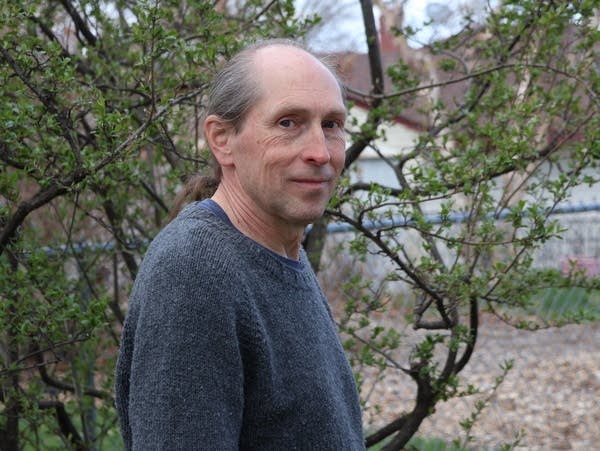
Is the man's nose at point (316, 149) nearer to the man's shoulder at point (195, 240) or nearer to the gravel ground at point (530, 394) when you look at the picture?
the man's shoulder at point (195, 240)

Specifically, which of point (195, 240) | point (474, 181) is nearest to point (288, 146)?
point (195, 240)

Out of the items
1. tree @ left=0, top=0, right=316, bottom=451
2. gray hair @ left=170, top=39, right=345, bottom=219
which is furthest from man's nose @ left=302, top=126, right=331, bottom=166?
tree @ left=0, top=0, right=316, bottom=451

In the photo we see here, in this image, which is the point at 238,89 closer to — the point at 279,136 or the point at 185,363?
the point at 279,136

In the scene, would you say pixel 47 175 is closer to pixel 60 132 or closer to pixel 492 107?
pixel 60 132

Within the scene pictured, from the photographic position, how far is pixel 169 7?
365cm

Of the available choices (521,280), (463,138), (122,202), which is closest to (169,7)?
(122,202)

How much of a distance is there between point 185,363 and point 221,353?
68 millimetres

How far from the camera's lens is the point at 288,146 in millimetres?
1901

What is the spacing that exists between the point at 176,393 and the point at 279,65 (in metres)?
0.71

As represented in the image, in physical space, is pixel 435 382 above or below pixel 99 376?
below

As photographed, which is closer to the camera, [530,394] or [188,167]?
[188,167]

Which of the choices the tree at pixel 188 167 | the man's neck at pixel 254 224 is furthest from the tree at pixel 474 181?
the man's neck at pixel 254 224

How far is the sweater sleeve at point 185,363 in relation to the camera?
166 centimetres

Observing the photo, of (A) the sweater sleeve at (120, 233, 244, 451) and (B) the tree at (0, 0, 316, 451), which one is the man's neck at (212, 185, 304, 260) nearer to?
(A) the sweater sleeve at (120, 233, 244, 451)
